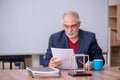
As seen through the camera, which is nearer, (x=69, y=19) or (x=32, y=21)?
(x=69, y=19)

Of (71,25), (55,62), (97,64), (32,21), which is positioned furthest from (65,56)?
(32,21)

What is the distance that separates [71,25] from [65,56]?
44cm

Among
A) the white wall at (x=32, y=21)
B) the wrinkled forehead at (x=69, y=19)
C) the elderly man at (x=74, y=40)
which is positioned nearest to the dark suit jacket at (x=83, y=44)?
the elderly man at (x=74, y=40)

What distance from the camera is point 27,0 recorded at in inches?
140

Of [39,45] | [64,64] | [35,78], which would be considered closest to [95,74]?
[64,64]

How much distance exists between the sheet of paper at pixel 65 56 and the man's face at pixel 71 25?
0.41 meters

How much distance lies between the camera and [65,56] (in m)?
2.41

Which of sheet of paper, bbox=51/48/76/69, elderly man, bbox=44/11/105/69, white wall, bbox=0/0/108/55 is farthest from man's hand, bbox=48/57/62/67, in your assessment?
white wall, bbox=0/0/108/55

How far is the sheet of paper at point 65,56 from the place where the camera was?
2373mm

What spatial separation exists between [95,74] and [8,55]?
5.42 ft

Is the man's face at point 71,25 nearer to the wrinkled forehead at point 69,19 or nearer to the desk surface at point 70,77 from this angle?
the wrinkled forehead at point 69,19

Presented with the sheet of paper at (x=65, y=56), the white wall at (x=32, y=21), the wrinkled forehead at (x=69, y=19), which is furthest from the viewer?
the white wall at (x=32, y=21)

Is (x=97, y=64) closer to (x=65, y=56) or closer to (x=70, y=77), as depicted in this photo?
(x=65, y=56)

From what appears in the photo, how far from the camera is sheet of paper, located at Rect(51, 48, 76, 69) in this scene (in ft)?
7.79
